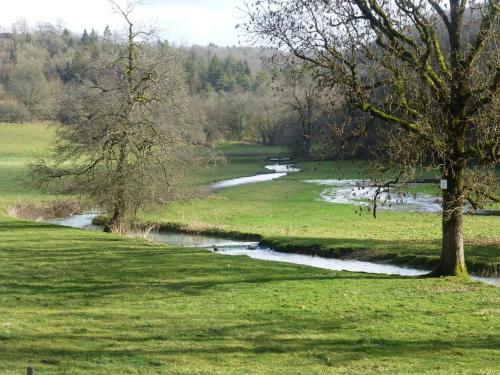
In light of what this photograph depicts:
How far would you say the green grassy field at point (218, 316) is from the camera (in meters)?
11.0

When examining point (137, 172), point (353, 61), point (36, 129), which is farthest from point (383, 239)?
point (36, 129)

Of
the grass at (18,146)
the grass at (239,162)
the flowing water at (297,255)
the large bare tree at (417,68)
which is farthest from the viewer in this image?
the grass at (239,162)

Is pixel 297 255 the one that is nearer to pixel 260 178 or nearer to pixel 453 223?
pixel 453 223

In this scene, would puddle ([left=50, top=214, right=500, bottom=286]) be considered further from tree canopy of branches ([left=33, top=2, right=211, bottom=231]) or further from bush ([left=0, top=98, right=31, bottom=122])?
bush ([left=0, top=98, right=31, bottom=122])

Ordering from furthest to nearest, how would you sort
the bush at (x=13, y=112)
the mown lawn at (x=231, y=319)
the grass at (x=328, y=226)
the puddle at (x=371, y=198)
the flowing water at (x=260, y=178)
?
the bush at (x=13, y=112), the flowing water at (x=260, y=178), the puddle at (x=371, y=198), the grass at (x=328, y=226), the mown lawn at (x=231, y=319)

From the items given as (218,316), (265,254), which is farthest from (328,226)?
(218,316)

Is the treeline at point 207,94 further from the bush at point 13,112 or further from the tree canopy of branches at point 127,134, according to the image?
the tree canopy of branches at point 127,134

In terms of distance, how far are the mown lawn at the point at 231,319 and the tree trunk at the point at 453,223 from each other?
3.67ft

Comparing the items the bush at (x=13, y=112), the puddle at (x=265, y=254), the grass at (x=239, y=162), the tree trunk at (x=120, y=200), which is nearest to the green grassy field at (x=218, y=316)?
the puddle at (x=265, y=254)

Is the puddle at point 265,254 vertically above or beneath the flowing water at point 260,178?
beneath

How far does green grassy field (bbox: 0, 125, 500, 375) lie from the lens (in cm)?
1103

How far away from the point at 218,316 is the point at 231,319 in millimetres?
407

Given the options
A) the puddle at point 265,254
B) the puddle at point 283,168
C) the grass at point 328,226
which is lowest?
the puddle at point 265,254

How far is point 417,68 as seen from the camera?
18266 mm
